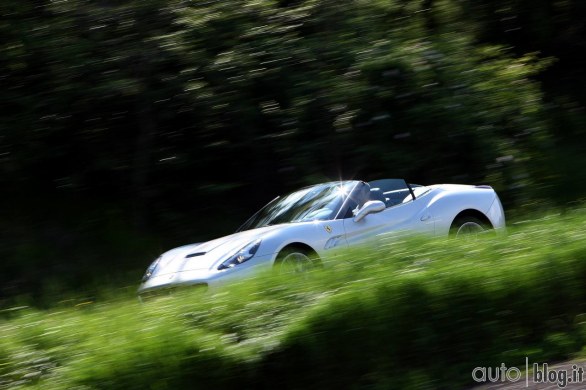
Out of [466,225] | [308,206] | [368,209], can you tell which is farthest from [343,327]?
[466,225]

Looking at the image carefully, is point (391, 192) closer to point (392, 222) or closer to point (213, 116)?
point (392, 222)

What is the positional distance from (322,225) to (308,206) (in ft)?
2.56

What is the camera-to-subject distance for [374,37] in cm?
1478

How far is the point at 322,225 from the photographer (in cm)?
899

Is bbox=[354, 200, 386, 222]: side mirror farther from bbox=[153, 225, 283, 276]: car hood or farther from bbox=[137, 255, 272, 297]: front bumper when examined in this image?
bbox=[137, 255, 272, 297]: front bumper

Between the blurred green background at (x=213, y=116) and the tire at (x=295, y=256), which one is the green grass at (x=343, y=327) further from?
the blurred green background at (x=213, y=116)

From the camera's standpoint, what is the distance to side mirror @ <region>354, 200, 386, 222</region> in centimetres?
927

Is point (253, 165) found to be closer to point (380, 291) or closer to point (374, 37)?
point (374, 37)

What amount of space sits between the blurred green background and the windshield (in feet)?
10.0

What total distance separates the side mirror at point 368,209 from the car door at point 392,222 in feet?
0.18

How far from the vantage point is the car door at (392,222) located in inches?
362

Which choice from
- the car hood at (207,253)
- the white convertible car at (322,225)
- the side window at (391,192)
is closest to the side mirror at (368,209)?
the white convertible car at (322,225)

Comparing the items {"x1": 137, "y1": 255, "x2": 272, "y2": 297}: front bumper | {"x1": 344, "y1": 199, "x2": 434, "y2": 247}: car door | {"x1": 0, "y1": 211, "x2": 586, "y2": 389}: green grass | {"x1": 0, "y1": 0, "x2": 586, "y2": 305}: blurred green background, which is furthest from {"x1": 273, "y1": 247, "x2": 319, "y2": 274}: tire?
{"x1": 0, "y1": 0, "x2": 586, "y2": 305}: blurred green background

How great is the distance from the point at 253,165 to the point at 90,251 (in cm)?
382
